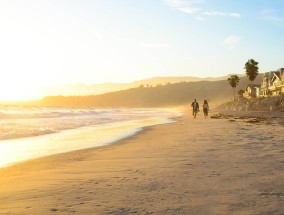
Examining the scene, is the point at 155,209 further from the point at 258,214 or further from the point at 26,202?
the point at 26,202

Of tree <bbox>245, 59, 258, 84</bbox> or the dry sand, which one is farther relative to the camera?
tree <bbox>245, 59, 258, 84</bbox>

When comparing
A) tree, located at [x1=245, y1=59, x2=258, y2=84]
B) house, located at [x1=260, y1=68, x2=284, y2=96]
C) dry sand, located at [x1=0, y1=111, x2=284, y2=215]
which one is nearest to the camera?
dry sand, located at [x1=0, y1=111, x2=284, y2=215]

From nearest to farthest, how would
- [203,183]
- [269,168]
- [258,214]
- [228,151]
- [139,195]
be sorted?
1. [258,214]
2. [139,195]
3. [203,183]
4. [269,168]
5. [228,151]

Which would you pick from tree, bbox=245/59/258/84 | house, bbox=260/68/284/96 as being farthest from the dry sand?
tree, bbox=245/59/258/84

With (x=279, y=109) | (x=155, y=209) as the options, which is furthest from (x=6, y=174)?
(x=279, y=109)

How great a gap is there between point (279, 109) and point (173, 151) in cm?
3496

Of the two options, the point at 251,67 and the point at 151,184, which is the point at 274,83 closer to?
the point at 251,67

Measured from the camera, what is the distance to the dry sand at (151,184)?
5.34 m

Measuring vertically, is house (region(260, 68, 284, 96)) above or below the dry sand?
above

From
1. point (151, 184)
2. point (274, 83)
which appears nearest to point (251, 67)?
point (274, 83)

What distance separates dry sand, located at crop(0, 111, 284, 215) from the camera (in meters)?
5.34

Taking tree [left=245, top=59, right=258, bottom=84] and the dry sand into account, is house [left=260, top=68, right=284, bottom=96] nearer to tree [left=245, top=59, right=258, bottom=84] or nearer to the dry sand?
tree [left=245, top=59, right=258, bottom=84]

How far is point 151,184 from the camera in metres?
6.75

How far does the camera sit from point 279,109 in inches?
1667
